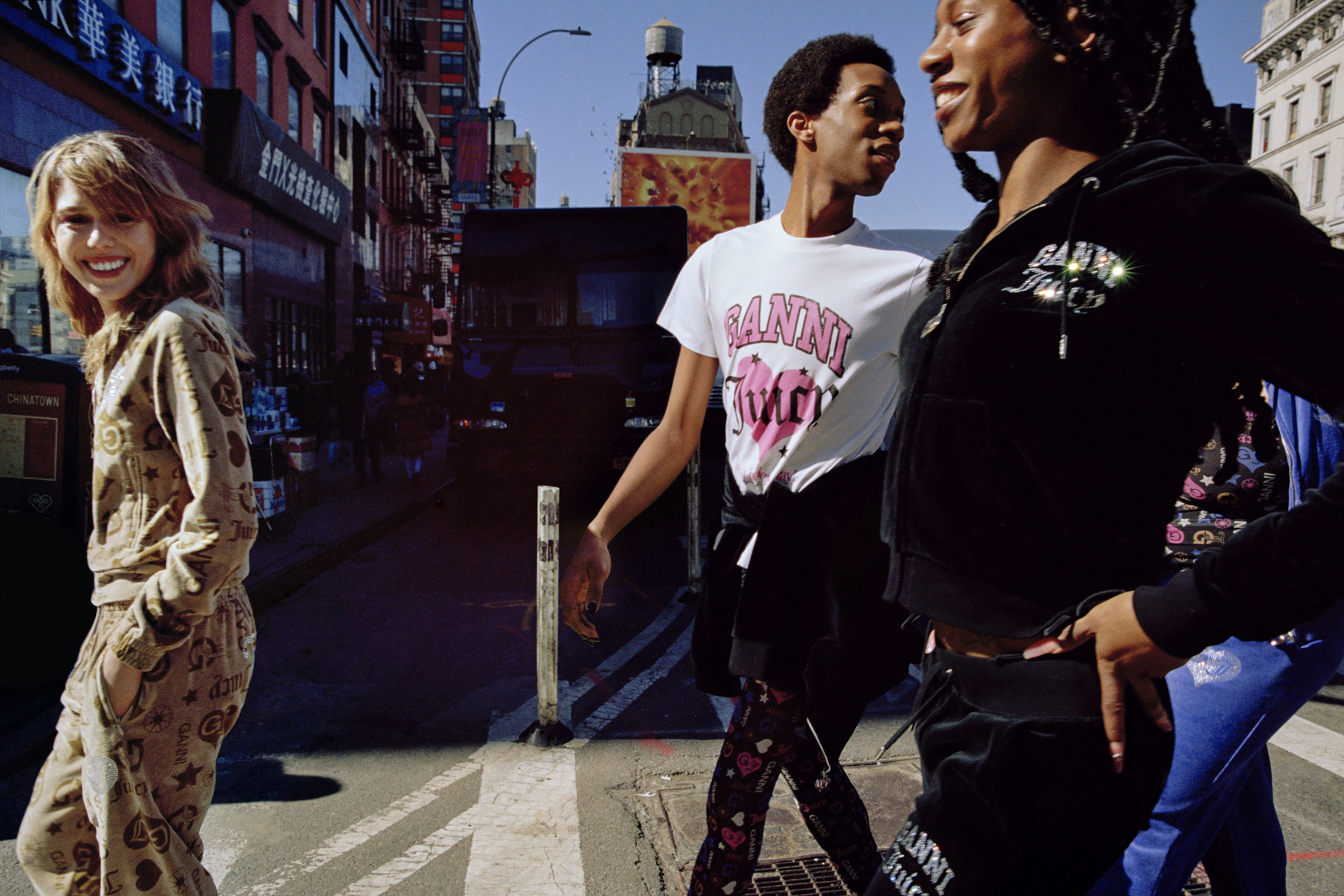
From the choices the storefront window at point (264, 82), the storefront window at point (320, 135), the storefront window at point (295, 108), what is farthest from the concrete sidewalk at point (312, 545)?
the storefront window at point (320, 135)

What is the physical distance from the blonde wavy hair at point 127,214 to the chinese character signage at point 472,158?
26855mm

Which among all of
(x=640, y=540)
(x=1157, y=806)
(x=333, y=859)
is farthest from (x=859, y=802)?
(x=640, y=540)

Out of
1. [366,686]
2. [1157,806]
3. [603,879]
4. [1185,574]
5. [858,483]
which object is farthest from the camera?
[366,686]

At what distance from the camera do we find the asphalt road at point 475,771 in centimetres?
302

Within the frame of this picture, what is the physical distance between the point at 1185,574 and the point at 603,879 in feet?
7.89

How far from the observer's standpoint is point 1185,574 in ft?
3.51

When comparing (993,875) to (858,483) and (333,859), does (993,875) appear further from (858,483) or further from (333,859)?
(333,859)

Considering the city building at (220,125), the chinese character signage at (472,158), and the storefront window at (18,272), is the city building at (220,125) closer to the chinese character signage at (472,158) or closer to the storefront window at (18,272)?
the storefront window at (18,272)

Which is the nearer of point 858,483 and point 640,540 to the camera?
point 858,483

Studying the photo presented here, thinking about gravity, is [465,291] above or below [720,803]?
above

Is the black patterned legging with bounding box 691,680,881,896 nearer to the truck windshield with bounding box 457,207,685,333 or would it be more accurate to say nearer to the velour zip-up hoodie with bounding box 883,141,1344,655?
the velour zip-up hoodie with bounding box 883,141,1344,655

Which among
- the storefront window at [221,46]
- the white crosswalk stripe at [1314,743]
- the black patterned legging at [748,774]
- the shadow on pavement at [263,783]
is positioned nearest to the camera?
the black patterned legging at [748,774]

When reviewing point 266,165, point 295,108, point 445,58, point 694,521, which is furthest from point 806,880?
point 445,58

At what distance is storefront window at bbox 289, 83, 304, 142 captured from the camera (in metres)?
21.2
